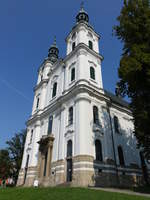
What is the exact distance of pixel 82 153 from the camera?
1820 centimetres

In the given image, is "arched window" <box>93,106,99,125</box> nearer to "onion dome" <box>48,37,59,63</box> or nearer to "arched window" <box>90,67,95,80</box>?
"arched window" <box>90,67,95,80</box>

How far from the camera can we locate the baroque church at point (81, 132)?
1909 centimetres

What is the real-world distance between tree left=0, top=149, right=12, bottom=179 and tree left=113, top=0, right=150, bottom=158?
33028 millimetres

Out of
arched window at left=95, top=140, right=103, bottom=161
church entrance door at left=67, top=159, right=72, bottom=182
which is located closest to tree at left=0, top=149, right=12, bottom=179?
→ church entrance door at left=67, top=159, right=72, bottom=182

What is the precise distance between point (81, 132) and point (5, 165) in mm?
27269

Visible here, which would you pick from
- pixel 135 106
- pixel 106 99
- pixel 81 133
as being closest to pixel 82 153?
pixel 81 133

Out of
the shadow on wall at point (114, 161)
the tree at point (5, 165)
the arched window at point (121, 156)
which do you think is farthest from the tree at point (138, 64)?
the tree at point (5, 165)

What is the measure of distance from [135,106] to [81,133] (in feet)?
23.0

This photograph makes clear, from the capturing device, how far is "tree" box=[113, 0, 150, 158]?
13914 millimetres

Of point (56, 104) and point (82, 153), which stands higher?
point (56, 104)

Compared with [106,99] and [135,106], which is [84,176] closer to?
[135,106]

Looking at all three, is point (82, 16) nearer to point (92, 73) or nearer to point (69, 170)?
point (92, 73)

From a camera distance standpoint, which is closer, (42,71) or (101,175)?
(101,175)

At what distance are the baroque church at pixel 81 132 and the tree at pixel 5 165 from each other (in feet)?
39.1
